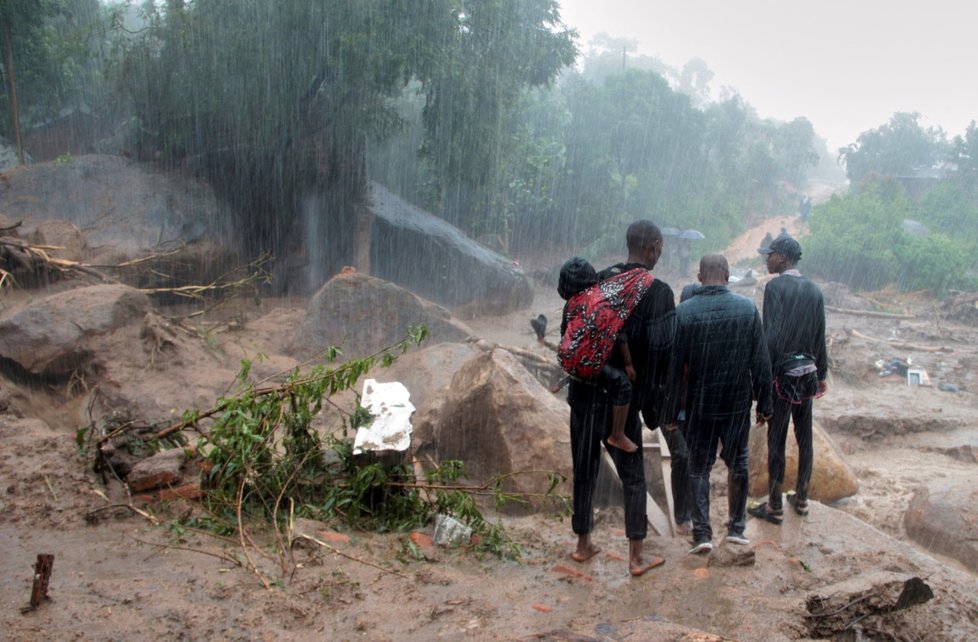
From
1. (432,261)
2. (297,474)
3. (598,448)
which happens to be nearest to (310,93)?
(432,261)

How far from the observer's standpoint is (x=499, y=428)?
4738 mm

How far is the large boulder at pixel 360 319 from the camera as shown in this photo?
878 centimetres

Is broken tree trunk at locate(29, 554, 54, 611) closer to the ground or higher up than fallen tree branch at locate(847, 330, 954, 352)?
higher up

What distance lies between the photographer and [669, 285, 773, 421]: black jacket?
349 cm

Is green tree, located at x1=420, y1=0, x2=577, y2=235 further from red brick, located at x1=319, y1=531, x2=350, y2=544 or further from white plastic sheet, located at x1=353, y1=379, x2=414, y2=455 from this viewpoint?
red brick, located at x1=319, y1=531, x2=350, y2=544

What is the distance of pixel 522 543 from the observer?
3.96 m

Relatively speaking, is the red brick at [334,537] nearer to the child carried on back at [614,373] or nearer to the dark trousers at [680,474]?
the child carried on back at [614,373]

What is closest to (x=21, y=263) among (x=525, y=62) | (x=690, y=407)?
(x=690, y=407)

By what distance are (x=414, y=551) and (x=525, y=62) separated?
47.8ft

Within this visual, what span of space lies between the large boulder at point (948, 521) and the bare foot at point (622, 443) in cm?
343

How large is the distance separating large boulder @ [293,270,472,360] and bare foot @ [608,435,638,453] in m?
5.99

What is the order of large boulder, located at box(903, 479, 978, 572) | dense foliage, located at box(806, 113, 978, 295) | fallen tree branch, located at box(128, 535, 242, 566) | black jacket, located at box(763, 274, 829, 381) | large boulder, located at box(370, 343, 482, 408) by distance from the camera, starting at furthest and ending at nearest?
dense foliage, located at box(806, 113, 978, 295), large boulder, located at box(370, 343, 482, 408), large boulder, located at box(903, 479, 978, 572), black jacket, located at box(763, 274, 829, 381), fallen tree branch, located at box(128, 535, 242, 566)

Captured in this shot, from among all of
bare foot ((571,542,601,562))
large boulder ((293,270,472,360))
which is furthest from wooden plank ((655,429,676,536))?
large boulder ((293,270,472,360))

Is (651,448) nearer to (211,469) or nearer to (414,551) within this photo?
(414,551)
